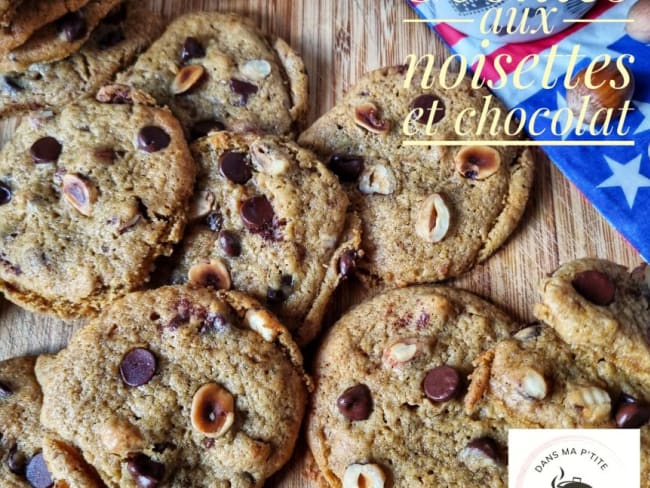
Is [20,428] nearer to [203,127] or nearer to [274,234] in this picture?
[274,234]

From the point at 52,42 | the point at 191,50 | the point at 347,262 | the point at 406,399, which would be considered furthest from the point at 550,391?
the point at 52,42

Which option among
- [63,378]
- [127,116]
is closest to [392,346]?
[63,378]

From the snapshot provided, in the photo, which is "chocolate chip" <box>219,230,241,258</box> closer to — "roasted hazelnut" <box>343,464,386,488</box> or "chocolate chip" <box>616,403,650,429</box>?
"roasted hazelnut" <box>343,464,386,488</box>

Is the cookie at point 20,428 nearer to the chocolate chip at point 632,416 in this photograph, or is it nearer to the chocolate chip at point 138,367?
the chocolate chip at point 138,367

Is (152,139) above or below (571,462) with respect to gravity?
above

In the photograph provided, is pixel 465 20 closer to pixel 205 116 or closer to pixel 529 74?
pixel 529 74

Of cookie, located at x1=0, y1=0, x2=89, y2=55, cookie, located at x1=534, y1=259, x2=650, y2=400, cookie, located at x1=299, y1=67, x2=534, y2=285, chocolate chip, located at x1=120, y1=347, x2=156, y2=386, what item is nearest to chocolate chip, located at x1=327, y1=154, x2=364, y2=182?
cookie, located at x1=299, y1=67, x2=534, y2=285
